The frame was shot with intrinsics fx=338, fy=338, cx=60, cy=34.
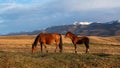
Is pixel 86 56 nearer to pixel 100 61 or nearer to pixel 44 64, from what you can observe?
pixel 100 61

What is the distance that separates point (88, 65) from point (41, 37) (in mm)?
11272

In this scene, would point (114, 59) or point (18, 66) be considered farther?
point (114, 59)

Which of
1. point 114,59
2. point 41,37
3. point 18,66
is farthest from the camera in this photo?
point 41,37

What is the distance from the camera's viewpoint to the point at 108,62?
77.6ft

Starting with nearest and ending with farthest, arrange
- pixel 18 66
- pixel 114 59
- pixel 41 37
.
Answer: pixel 18 66, pixel 114 59, pixel 41 37

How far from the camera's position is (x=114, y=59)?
80.0 ft

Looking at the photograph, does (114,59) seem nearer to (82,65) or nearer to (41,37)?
(82,65)

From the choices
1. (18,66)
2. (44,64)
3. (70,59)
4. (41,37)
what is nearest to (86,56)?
(70,59)

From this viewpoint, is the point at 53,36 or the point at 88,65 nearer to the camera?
the point at 88,65

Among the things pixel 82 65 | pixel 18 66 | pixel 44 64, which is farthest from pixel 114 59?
pixel 18 66

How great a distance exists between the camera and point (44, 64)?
23234mm

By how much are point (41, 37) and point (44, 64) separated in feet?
34.9

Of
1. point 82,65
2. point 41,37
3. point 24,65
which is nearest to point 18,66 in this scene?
point 24,65

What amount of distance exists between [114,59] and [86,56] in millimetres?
2241
